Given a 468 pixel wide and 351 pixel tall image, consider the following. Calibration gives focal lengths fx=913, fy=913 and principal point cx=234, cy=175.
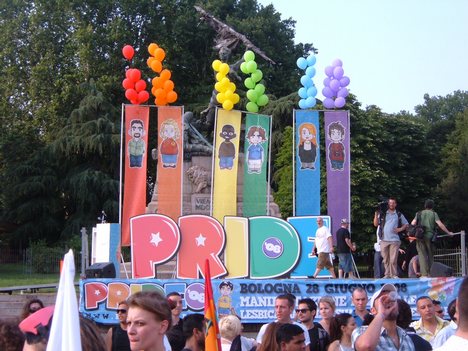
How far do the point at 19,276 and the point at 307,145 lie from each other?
16.4 meters

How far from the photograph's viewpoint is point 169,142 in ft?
70.9

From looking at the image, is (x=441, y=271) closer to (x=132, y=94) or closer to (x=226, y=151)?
(x=226, y=151)

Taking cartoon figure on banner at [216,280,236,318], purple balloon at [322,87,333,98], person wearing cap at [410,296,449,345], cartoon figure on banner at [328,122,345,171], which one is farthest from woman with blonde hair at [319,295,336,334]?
purple balloon at [322,87,333,98]

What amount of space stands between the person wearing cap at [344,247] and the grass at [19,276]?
1206 centimetres

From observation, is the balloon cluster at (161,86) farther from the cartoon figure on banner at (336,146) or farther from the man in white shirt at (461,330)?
the man in white shirt at (461,330)

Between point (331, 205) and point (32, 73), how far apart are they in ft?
86.2

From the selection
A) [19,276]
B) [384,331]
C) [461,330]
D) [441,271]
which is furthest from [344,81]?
[461,330]

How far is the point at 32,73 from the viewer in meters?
43.5

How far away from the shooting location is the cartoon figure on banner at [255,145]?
21.8 metres

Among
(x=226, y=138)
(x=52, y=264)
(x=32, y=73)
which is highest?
(x=32, y=73)

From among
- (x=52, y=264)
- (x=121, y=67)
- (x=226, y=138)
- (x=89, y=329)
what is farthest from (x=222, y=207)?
(x=121, y=67)

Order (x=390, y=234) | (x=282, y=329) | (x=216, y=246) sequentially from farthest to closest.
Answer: (x=390, y=234) → (x=216, y=246) → (x=282, y=329)

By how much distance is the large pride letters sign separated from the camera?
18.6 meters

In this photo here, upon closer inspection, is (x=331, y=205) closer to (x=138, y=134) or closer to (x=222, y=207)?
(x=222, y=207)
